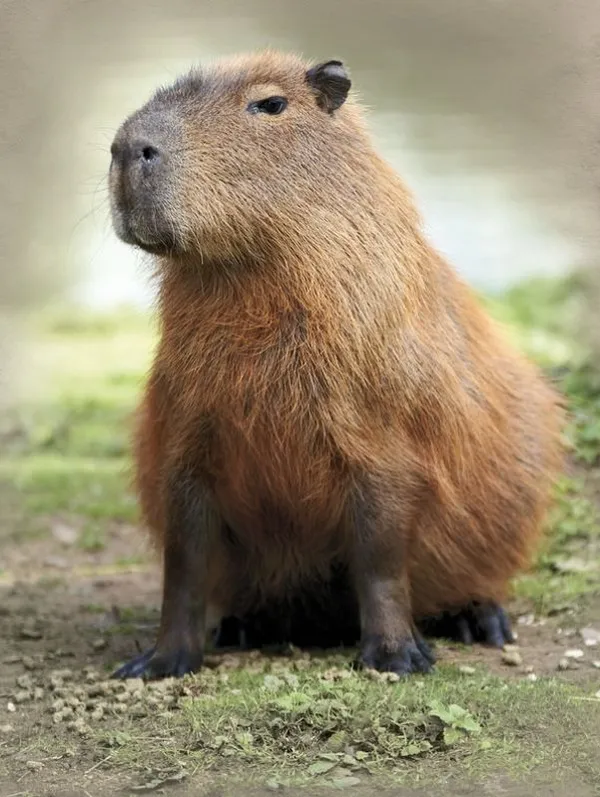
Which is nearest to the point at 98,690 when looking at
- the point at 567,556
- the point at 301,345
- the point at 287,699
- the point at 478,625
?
the point at 287,699

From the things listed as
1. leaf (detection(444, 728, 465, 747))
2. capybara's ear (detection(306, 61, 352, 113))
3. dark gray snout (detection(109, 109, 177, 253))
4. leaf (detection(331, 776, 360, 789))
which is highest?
capybara's ear (detection(306, 61, 352, 113))

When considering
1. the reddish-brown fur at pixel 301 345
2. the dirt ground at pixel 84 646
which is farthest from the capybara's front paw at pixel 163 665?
the reddish-brown fur at pixel 301 345

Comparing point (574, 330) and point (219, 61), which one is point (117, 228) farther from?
point (574, 330)

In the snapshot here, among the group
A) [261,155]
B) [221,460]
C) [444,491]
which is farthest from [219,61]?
[444,491]

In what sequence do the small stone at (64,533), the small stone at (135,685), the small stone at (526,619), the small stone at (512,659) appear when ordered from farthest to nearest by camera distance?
the small stone at (64,533), the small stone at (526,619), the small stone at (512,659), the small stone at (135,685)

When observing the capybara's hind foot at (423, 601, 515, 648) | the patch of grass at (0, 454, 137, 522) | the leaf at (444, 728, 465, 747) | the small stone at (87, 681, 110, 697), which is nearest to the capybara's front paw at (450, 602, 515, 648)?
the capybara's hind foot at (423, 601, 515, 648)

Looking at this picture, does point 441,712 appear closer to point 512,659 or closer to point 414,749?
point 414,749

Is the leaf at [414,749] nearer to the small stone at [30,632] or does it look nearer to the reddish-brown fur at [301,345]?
the reddish-brown fur at [301,345]

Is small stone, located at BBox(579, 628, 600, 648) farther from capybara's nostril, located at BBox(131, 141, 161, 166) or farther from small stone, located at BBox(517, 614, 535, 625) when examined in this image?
capybara's nostril, located at BBox(131, 141, 161, 166)

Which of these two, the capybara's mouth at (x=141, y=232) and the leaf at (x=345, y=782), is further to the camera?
the capybara's mouth at (x=141, y=232)
